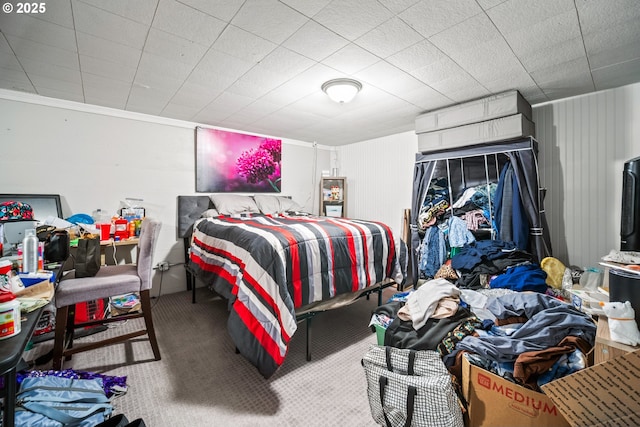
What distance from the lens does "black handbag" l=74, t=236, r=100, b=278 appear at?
1.90 m

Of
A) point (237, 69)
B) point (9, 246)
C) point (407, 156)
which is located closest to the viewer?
point (9, 246)

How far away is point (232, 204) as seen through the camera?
3648mm

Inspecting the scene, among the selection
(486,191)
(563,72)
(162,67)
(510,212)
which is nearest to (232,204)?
(162,67)

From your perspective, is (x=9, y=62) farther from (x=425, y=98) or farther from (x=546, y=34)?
(x=546, y=34)

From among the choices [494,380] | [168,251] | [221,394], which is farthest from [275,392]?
[168,251]

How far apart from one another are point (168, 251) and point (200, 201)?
2.50 ft

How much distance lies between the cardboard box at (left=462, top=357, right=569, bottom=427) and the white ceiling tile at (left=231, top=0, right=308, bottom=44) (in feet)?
6.86

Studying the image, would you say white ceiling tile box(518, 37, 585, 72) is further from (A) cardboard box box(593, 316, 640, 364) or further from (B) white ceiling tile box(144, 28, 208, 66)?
(B) white ceiling tile box(144, 28, 208, 66)

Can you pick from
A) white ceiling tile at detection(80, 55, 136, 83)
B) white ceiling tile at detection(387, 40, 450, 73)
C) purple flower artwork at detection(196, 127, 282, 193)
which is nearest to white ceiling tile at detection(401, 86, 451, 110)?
white ceiling tile at detection(387, 40, 450, 73)

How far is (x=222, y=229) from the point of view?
100 inches

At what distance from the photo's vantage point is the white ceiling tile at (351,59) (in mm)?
1910

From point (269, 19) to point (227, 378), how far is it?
2.30 m

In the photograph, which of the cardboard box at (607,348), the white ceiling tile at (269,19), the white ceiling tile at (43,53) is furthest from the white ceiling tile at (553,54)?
the white ceiling tile at (43,53)

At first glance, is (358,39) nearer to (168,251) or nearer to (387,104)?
(387,104)
